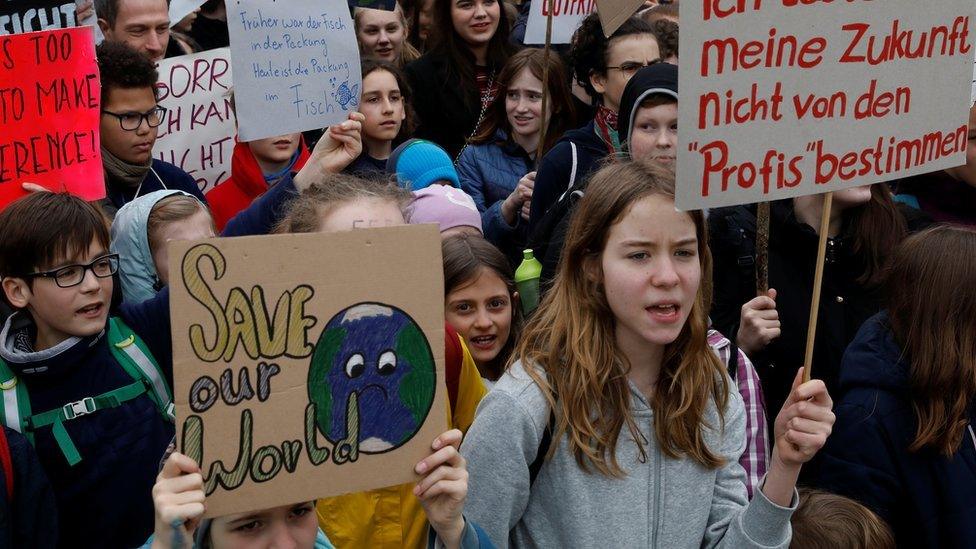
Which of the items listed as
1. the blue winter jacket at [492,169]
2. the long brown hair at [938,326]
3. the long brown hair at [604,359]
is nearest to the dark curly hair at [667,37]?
the blue winter jacket at [492,169]

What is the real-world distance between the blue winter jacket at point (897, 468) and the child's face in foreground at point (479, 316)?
1.22m

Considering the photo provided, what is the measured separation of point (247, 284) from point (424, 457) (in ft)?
1.72

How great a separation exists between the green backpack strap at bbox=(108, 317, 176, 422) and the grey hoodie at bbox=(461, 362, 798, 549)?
992 mm

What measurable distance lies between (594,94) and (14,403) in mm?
3399

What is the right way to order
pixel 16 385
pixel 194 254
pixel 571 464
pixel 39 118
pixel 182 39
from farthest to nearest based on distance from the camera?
pixel 182 39 → pixel 39 118 → pixel 16 385 → pixel 571 464 → pixel 194 254

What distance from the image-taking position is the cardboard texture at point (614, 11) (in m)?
4.34

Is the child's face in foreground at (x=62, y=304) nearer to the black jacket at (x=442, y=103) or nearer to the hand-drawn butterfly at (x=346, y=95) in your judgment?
the hand-drawn butterfly at (x=346, y=95)

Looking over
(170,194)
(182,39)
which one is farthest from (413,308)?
(182,39)

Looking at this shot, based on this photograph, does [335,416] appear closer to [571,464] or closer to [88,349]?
[571,464]

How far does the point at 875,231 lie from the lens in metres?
4.36

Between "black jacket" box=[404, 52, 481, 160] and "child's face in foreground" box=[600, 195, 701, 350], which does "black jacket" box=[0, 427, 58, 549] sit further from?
"black jacket" box=[404, 52, 481, 160]

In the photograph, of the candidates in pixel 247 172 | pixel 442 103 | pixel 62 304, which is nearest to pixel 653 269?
pixel 62 304

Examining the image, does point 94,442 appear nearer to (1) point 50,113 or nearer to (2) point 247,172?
(1) point 50,113

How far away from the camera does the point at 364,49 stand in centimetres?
715
